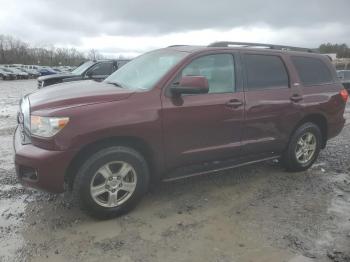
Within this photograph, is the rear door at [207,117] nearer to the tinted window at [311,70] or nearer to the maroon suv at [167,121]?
the maroon suv at [167,121]

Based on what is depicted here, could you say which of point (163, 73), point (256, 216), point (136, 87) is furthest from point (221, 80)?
point (256, 216)

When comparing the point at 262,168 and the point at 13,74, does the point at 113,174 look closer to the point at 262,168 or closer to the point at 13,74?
the point at 262,168

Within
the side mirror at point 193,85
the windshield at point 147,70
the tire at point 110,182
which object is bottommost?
the tire at point 110,182

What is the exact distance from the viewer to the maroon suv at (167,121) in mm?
3527

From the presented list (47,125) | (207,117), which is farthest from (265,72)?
(47,125)

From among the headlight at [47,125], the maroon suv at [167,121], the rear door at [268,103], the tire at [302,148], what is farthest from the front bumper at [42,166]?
the tire at [302,148]

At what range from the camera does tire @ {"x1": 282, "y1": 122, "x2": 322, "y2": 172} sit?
5344mm

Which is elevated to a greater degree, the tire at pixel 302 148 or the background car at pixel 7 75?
the background car at pixel 7 75

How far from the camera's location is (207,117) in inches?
166

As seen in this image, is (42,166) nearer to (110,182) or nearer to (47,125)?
(47,125)

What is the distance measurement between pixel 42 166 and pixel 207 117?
1.87 m

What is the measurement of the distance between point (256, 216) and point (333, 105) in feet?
8.55

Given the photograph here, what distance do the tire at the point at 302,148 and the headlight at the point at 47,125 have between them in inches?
131

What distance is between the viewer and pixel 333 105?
5652 mm
